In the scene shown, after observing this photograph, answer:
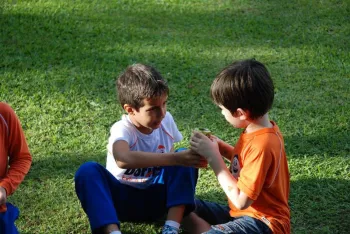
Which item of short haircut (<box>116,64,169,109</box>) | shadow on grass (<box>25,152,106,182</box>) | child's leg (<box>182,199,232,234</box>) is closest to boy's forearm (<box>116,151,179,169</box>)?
short haircut (<box>116,64,169,109</box>)

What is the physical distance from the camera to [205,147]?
3.11 metres

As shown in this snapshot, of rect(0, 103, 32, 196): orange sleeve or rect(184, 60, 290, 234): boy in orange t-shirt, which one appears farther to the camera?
rect(0, 103, 32, 196): orange sleeve

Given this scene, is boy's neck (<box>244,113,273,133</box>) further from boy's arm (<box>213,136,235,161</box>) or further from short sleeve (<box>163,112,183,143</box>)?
short sleeve (<box>163,112,183,143</box>)

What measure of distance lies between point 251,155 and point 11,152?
122cm

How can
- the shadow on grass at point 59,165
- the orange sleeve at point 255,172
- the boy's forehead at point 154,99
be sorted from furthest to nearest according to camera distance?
the shadow on grass at point 59,165
the boy's forehead at point 154,99
the orange sleeve at point 255,172

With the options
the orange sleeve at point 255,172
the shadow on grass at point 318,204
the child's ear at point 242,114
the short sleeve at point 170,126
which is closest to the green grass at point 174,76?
the shadow on grass at point 318,204

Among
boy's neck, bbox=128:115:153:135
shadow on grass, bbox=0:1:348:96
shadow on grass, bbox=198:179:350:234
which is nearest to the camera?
boy's neck, bbox=128:115:153:135

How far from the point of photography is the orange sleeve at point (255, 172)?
2920 mm

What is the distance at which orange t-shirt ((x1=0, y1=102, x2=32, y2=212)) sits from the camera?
10.4 feet

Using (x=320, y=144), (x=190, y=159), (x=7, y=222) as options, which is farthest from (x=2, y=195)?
(x=320, y=144)

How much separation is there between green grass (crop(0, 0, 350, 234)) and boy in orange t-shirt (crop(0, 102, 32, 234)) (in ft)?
1.49

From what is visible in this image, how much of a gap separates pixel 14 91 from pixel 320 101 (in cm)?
244

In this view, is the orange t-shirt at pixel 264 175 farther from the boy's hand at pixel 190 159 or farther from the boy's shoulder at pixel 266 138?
the boy's hand at pixel 190 159

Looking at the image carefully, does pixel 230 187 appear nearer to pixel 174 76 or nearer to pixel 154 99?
pixel 154 99
